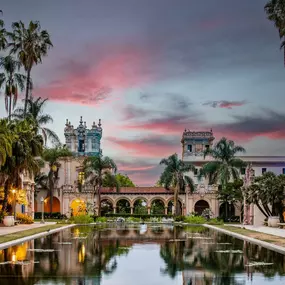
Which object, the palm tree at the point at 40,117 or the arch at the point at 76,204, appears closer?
the palm tree at the point at 40,117

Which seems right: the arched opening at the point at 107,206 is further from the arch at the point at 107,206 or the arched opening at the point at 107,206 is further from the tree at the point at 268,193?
the tree at the point at 268,193

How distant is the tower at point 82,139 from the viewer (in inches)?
3868

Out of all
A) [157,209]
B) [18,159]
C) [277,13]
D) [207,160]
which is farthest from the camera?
[157,209]

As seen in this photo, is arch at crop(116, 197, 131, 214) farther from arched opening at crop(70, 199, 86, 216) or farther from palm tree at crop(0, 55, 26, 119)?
palm tree at crop(0, 55, 26, 119)

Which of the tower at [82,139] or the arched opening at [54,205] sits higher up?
the tower at [82,139]

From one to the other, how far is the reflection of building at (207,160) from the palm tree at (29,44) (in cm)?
3725

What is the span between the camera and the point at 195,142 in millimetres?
102125

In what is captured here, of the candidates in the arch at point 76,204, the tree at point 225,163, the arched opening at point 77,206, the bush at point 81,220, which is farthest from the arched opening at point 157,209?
the bush at point 81,220

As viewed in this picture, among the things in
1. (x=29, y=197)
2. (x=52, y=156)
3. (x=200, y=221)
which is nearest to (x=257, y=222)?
(x=200, y=221)

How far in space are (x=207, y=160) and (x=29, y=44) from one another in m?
51.5

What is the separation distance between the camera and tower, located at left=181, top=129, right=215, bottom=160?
101312 mm

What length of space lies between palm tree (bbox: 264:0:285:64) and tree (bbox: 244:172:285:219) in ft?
50.9

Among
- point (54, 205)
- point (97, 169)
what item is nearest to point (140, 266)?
point (97, 169)

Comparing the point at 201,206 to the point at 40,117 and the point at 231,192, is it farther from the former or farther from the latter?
the point at 40,117
